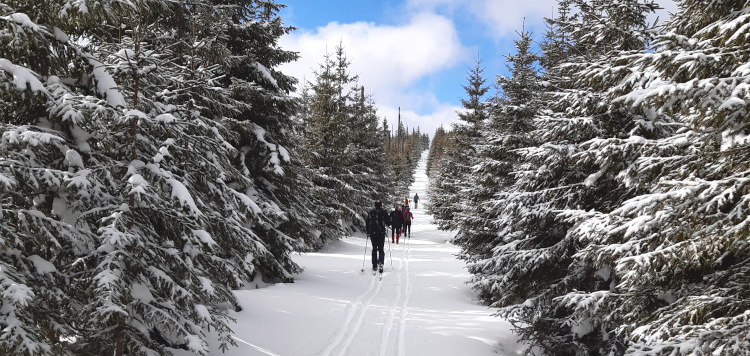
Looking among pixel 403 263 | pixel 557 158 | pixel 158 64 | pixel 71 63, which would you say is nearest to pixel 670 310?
pixel 557 158

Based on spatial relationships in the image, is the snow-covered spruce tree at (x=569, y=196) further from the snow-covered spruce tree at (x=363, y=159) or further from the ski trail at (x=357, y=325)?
the snow-covered spruce tree at (x=363, y=159)

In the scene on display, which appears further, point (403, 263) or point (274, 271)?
point (403, 263)

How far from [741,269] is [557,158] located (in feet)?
11.5

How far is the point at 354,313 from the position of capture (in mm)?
8492

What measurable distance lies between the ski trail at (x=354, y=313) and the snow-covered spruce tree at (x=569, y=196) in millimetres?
3256

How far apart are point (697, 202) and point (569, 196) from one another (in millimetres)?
3378

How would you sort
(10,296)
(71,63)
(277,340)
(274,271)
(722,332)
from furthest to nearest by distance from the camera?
(274,271) → (277,340) → (71,63) → (722,332) → (10,296)

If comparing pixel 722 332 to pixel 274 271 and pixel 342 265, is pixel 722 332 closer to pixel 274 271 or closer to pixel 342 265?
pixel 274 271

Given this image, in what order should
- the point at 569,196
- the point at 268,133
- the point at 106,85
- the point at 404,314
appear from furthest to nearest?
1. the point at 268,133
2. the point at 404,314
3. the point at 569,196
4. the point at 106,85

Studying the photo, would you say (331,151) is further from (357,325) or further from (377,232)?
(357,325)

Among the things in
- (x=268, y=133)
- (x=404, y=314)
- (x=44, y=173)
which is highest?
(x=268, y=133)

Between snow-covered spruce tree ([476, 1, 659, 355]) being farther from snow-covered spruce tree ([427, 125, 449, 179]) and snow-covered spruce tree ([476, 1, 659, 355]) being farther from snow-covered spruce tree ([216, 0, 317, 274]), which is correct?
snow-covered spruce tree ([427, 125, 449, 179])

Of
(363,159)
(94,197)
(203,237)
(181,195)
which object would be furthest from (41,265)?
(363,159)

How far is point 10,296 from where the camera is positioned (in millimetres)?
2857
